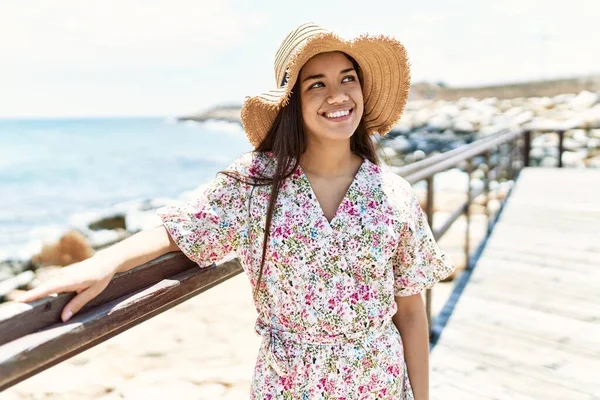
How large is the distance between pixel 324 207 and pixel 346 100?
10.2 inches

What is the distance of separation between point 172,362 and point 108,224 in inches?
393

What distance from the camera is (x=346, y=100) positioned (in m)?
1.29

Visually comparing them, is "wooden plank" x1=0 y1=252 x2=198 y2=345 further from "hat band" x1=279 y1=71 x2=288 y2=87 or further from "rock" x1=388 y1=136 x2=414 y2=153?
"rock" x1=388 y1=136 x2=414 y2=153

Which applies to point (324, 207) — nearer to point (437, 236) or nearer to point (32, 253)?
point (437, 236)

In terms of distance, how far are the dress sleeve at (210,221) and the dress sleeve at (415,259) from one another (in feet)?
1.32

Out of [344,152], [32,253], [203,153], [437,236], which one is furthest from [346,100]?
[203,153]

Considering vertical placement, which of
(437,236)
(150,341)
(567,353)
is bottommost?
(150,341)

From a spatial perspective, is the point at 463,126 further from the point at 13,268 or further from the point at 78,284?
the point at 78,284

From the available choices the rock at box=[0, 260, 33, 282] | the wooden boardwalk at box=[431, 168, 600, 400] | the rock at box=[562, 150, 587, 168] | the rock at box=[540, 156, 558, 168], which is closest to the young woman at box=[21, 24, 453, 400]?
the wooden boardwalk at box=[431, 168, 600, 400]

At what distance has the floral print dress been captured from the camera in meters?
1.20

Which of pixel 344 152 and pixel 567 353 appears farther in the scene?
pixel 567 353

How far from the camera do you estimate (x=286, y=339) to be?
1240mm

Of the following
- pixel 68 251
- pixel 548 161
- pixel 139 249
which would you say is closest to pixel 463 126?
pixel 548 161

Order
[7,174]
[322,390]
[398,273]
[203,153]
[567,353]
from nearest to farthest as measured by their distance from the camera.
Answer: [322,390] → [398,273] → [567,353] → [7,174] → [203,153]
